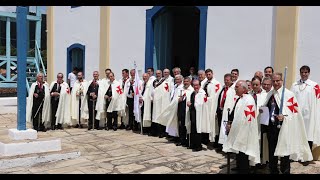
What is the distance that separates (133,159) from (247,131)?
2.15m

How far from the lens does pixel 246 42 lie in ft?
25.3

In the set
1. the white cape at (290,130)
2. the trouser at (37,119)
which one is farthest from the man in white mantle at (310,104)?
the trouser at (37,119)

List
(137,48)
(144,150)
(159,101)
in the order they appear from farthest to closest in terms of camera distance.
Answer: (137,48)
(159,101)
(144,150)

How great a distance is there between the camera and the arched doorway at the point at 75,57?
12637 mm

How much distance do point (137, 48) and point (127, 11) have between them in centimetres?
116

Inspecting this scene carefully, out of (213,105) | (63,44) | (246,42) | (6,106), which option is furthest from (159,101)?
(6,106)

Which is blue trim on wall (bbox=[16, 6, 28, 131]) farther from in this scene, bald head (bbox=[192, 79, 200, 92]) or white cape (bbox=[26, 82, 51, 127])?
bald head (bbox=[192, 79, 200, 92])

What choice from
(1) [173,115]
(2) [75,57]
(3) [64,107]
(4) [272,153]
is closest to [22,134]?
(1) [173,115]

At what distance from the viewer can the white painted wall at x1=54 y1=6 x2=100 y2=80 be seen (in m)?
11.8

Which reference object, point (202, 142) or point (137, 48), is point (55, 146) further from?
point (137, 48)

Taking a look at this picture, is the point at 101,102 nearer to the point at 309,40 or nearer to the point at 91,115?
the point at 91,115

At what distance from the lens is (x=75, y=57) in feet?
43.2

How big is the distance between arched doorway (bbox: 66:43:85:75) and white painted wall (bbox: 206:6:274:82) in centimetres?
548
